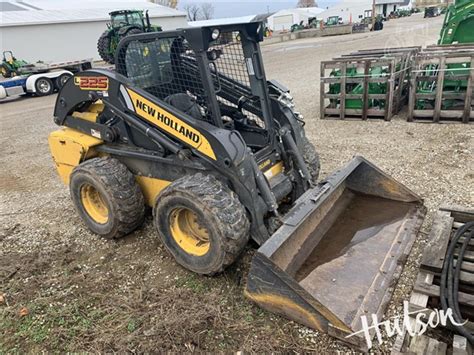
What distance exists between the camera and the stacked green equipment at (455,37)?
6.73 meters

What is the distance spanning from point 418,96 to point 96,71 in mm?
5593

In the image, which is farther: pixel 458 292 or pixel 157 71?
pixel 157 71

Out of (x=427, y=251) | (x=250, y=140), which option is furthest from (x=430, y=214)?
(x=250, y=140)

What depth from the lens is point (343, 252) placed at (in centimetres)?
328

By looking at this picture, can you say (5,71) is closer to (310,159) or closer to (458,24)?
(458,24)

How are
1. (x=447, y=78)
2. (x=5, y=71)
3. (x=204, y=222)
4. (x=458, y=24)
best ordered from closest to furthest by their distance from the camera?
(x=204, y=222) < (x=447, y=78) < (x=458, y=24) < (x=5, y=71)

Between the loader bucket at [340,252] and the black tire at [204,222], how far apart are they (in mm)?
335

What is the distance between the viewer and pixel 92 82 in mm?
3803

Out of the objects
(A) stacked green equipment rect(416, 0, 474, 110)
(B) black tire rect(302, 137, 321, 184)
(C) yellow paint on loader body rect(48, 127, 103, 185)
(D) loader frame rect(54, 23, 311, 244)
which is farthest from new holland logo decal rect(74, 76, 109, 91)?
(A) stacked green equipment rect(416, 0, 474, 110)

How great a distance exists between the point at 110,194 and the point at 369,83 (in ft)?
18.1

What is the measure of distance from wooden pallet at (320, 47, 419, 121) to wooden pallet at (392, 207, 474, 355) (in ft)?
12.9

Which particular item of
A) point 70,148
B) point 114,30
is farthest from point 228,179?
point 114,30

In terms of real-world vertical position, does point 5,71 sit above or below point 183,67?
below

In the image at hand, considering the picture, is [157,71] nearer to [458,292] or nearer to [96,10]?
[458,292]
